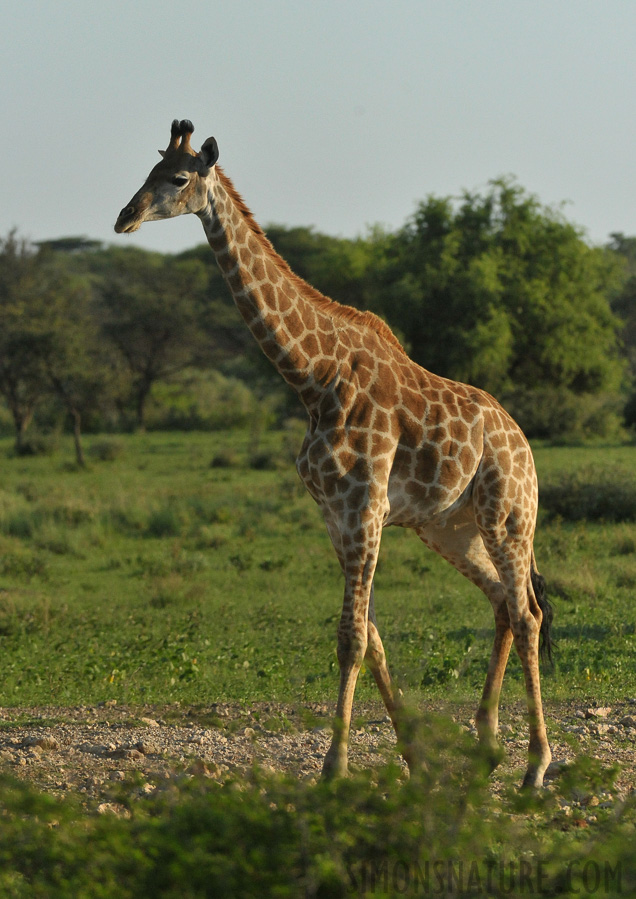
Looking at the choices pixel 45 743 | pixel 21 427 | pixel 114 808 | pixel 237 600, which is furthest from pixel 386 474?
pixel 21 427

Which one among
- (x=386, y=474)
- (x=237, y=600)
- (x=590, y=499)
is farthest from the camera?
(x=590, y=499)

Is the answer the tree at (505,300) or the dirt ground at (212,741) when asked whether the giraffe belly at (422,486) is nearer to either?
the dirt ground at (212,741)

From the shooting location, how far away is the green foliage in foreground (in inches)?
128

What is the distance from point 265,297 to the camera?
5.51 m

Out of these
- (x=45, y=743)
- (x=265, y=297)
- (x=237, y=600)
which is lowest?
(x=237, y=600)

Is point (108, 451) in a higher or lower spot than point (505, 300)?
lower

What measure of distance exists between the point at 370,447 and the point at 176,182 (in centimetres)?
172

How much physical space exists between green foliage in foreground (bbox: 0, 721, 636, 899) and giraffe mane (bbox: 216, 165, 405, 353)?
→ 9.35 ft

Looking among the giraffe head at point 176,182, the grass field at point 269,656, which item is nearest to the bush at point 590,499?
the grass field at point 269,656

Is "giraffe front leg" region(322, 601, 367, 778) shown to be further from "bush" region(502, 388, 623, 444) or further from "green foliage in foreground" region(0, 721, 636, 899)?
"bush" region(502, 388, 623, 444)

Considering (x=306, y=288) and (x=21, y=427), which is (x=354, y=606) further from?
(x=21, y=427)

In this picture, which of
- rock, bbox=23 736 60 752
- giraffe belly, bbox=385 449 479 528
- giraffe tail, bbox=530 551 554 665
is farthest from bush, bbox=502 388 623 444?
rock, bbox=23 736 60 752

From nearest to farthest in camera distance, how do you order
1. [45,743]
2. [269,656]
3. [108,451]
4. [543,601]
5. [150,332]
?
1. [45,743]
2. [543,601]
3. [269,656]
4. [108,451]
5. [150,332]

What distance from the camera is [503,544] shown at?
578 centimetres
